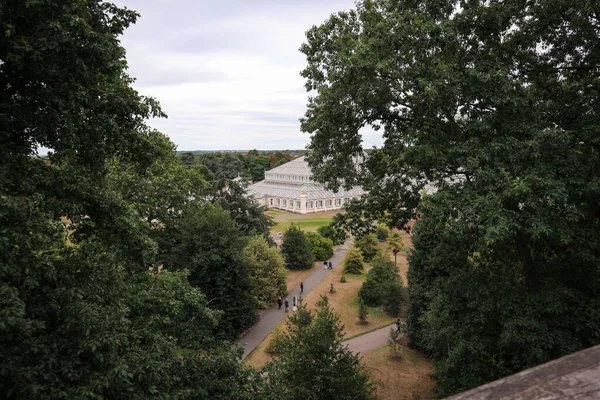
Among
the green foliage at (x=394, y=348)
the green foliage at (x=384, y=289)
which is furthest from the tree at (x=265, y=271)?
the green foliage at (x=394, y=348)

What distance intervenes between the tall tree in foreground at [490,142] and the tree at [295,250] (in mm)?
23607

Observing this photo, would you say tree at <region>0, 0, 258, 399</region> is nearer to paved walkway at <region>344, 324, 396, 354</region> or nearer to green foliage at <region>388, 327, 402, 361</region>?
green foliage at <region>388, 327, 402, 361</region>

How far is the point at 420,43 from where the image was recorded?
8875mm

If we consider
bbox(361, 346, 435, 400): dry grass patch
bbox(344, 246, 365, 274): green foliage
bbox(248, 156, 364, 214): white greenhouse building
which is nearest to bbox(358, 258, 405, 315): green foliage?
bbox(361, 346, 435, 400): dry grass patch

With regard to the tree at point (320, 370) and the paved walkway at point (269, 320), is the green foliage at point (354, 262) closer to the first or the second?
the paved walkway at point (269, 320)

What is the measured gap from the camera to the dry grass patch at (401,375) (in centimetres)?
1630

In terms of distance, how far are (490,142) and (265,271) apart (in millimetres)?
19937

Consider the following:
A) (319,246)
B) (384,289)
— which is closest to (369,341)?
(384,289)

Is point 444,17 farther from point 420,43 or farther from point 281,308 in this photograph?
point 281,308

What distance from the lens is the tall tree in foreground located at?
7883 millimetres

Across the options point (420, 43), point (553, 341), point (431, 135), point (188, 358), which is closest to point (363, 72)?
point (420, 43)

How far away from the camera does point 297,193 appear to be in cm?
6219

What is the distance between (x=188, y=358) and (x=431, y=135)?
8372 mm

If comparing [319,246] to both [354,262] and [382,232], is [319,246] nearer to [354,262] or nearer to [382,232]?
[354,262]
